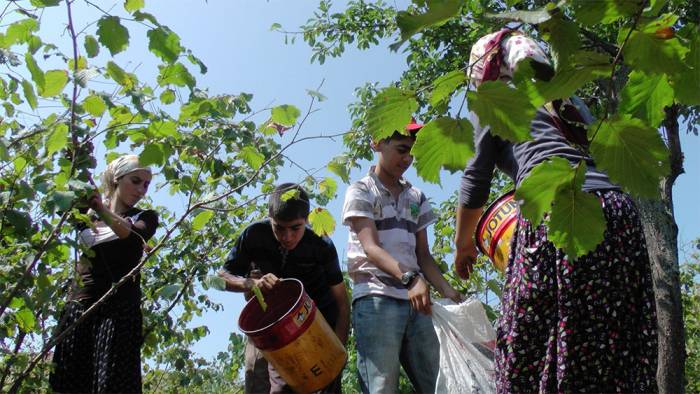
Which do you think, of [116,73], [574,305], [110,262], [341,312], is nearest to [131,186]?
[110,262]

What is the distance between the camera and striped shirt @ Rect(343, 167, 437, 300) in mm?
2795

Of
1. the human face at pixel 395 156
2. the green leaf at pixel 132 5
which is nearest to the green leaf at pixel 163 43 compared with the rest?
the green leaf at pixel 132 5

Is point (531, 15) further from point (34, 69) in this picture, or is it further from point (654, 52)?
point (34, 69)

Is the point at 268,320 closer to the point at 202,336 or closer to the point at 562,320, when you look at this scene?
the point at 562,320

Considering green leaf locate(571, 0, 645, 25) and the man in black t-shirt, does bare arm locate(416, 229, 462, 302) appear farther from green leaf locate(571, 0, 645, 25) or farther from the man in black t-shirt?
green leaf locate(571, 0, 645, 25)

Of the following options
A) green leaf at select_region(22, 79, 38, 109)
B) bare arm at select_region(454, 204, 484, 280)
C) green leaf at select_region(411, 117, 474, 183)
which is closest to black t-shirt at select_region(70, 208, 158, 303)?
green leaf at select_region(22, 79, 38, 109)

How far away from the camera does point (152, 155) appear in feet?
7.57

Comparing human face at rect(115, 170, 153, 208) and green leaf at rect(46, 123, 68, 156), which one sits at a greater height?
human face at rect(115, 170, 153, 208)

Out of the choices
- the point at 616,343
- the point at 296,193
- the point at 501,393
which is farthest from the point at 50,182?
the point at 616,343

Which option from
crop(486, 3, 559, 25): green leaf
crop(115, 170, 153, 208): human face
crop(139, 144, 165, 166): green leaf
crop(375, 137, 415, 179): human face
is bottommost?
crop(486, 3, 559, 25): green leaf

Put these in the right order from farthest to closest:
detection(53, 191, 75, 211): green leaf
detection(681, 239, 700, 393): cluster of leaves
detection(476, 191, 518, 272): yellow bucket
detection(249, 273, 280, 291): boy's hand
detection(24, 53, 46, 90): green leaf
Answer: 1. detection(681, 239, 700, 393): cluster of leaves
2. detection(249, 273, 280, 291): boy's hand
3. detection(476, 191, 518, 272): yellow bucket
4. detection(53, 191, 75, 211): green leaf
5. detection(24, 53, 46, 90): green leaf

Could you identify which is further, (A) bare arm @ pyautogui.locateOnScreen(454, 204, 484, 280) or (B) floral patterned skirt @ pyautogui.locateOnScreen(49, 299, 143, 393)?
(B) floral patterned skirt @ pyautogui.locateOnScreen(49, 299, 143, 393)

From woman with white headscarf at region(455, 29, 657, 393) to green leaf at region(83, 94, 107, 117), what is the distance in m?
1.26

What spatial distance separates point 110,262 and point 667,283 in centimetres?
469
